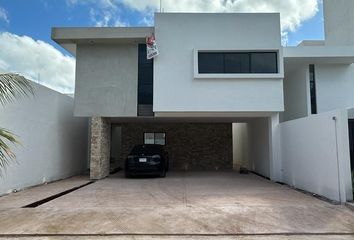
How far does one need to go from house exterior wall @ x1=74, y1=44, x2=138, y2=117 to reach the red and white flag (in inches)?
34.0

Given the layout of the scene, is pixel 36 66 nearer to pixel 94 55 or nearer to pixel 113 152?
pixel 94 55

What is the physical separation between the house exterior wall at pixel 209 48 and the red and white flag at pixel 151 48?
189mm

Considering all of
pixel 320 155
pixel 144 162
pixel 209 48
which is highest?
pixel 209 48

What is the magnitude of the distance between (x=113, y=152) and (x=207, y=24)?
1218cm

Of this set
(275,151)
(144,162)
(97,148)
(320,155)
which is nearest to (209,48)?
(275,151)

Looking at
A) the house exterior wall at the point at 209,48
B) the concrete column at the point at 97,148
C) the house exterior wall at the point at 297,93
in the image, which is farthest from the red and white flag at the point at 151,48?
the house exterior wall at the point at 297,93

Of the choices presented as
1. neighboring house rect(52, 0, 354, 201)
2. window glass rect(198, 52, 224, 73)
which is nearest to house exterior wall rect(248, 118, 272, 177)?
neighboring house rect(52, 0, 354, 201)

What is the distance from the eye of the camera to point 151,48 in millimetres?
12500

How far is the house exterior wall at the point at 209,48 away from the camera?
1230 cm

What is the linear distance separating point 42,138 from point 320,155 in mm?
Result: 9557

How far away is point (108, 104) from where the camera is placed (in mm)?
13016

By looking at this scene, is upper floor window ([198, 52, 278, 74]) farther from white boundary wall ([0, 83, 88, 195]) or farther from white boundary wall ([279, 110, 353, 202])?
white boundary wall ([0, 83, 88, 195])

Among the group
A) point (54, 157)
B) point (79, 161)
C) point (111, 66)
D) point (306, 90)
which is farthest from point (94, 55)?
point (306, 90)

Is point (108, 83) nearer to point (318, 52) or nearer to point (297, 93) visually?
point (297, 93)
